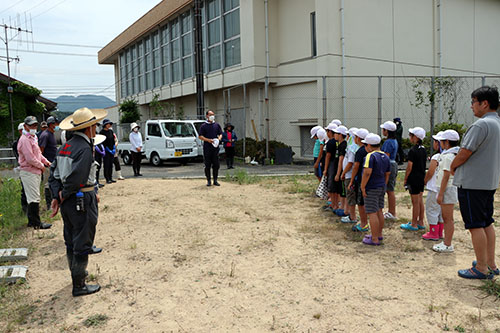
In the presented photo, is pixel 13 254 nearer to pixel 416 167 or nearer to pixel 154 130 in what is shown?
pixel 416 167

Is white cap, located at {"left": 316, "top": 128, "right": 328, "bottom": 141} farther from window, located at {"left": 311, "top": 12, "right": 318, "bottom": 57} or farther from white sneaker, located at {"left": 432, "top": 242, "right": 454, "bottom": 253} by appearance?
window, located at {"left": 311, "top": 12, "right": 318, "bottom": 57}

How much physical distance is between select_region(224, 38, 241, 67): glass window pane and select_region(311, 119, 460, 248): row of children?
1374 centimetres

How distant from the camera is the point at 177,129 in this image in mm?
17000

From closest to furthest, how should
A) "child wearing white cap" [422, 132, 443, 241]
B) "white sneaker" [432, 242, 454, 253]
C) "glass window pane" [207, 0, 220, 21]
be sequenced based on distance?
"white sneaker" [432, 242, 454, 253], "child wearing white cap" [422, 132, 443, 241], "glass window pane" [207, 0, 220, 21]

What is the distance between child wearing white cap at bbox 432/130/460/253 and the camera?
16.5ft

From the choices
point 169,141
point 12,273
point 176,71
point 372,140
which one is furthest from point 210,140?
point 176,71

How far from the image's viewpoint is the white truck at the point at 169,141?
16500 millimetres

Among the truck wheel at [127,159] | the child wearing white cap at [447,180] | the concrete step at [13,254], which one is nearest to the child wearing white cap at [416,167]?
the child wearing white cap at [447,180]

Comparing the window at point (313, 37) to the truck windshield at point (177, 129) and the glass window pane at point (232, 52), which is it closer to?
the glass window pane at point (232, 52)

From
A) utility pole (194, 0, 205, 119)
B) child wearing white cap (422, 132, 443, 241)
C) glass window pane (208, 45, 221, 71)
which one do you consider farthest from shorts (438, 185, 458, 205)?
glass window pane (208, 45, 221, 71)

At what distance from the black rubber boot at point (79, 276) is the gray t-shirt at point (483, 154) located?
13.2 ft

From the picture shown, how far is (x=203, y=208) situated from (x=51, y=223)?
270 cm

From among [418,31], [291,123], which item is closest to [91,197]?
[291,123]

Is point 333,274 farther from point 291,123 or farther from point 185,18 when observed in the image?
point 185,18
